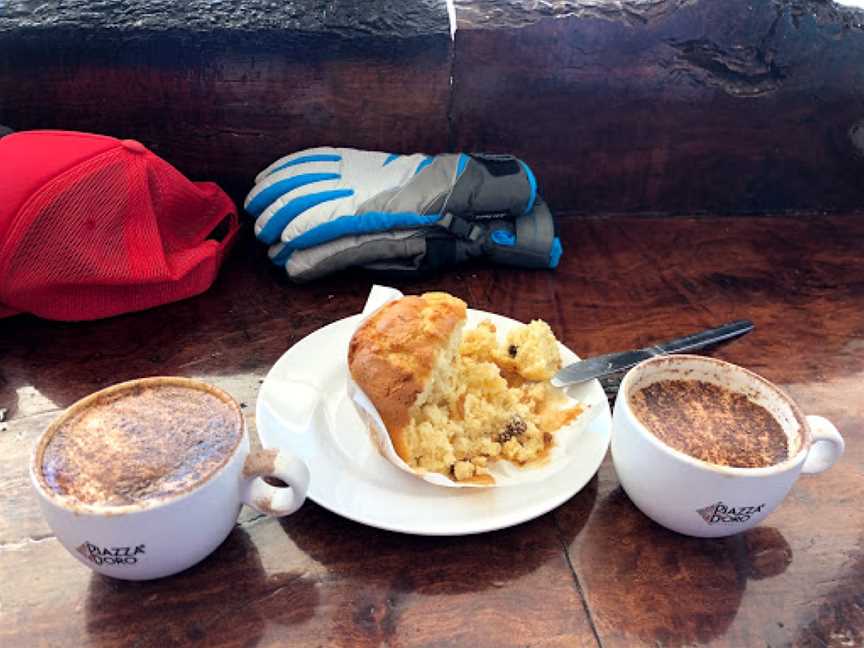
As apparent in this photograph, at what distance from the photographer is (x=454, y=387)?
0.88m

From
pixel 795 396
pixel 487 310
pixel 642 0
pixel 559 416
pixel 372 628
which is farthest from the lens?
pixel 642 0

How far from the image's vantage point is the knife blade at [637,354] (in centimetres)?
94

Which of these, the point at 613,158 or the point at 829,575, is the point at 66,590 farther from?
the point at 613,158

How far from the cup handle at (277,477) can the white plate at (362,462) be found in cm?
4

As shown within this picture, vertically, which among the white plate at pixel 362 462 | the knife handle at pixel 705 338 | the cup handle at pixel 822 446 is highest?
the cup handle at pixel 822 446

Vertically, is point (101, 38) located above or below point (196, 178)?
above

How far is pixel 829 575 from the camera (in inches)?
30.0

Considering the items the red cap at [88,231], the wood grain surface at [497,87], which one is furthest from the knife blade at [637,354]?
the red cap at [88,231]

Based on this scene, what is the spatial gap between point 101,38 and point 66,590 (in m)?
0.93

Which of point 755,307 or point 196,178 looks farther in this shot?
point 196,178

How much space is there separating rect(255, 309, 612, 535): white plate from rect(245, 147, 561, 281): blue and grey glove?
26 centimetres

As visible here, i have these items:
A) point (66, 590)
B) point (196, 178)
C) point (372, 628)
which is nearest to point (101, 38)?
point (196, 178)

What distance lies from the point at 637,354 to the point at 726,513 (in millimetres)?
309

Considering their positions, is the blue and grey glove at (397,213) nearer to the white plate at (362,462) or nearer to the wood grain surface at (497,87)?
the wood grain surface at (497,87)
